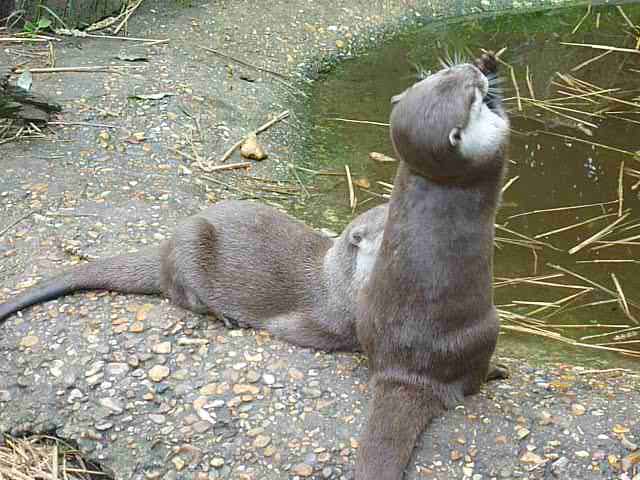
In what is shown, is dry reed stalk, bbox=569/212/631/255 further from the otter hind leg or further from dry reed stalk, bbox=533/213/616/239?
the otter hind leg

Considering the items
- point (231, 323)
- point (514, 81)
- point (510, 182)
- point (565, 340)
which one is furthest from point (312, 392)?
point (514, 81)

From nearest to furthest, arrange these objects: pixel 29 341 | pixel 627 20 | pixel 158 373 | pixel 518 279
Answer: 1. pixel 158 373
2. pixel 29 341
3. pixel 518 279
4. pixel 627 20

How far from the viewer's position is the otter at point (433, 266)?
2166 millimetres

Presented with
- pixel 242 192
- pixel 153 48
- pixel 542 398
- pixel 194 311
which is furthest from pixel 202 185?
pixel 542 398

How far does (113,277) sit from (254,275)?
453mm

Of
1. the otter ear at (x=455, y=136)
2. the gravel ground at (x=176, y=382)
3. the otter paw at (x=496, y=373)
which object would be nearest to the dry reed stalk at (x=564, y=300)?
the gravel ground at (x=176, y=382)

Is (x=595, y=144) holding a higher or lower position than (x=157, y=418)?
higher

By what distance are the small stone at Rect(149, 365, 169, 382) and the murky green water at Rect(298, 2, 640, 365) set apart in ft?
3.69

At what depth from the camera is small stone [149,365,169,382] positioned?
2604mm

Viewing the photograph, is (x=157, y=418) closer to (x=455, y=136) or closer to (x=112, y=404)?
(x=112, y=404)

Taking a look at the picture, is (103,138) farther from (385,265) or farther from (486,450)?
(486,450)

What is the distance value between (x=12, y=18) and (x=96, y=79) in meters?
0.79

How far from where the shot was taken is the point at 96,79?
4.38 meters

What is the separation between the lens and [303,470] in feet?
7.60
